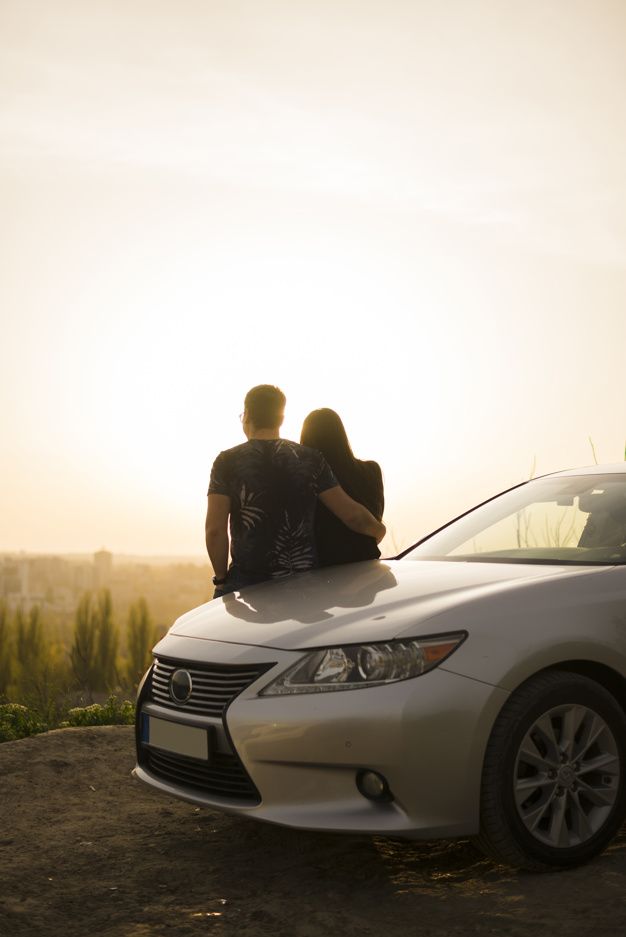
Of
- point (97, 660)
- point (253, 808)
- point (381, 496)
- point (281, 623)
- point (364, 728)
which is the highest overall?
point (381, 496)

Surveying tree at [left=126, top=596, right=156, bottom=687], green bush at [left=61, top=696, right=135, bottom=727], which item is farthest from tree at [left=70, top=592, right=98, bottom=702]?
green bush at [left=61, top=696, right=135, bottom=727]

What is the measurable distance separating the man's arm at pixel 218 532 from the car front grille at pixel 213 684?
4.09ft

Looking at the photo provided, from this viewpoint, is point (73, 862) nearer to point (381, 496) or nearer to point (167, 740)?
point (167, 740)

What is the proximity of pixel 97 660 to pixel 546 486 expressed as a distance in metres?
10.6

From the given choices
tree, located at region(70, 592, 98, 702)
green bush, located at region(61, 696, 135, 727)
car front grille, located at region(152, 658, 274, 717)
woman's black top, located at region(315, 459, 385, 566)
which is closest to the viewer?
car front grille, located at region(152, 658, 274, 717)

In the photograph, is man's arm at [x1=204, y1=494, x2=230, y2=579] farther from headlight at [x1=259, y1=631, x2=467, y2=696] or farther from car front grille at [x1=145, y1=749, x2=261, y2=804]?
headlight at [x1=259, y1=631, x2=467, y2=696]

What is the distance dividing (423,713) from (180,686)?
3.62 ft

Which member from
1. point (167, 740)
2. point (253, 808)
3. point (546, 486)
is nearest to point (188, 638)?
point (167, 740)

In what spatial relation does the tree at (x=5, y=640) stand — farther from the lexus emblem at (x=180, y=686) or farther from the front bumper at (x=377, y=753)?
the front bumper at (x=377, y=753)

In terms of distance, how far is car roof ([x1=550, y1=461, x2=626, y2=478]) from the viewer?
17.6 ft

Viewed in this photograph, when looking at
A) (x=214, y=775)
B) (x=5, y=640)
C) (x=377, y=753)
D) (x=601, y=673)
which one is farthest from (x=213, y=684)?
(x=5, y=640)

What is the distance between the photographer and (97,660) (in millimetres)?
15062

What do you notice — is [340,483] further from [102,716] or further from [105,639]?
[105,639]

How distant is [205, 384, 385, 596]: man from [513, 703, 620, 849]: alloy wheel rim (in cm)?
195
